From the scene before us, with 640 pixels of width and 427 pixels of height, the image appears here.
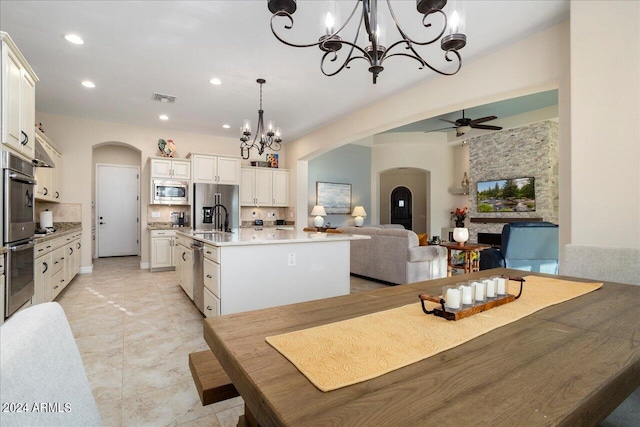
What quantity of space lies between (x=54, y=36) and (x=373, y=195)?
7.66 m

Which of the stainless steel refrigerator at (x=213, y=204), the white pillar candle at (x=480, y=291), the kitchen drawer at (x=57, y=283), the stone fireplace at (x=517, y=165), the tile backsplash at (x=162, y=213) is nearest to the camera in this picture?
the white pillar candle at (x=480, y=291)

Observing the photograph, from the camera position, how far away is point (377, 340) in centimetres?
93

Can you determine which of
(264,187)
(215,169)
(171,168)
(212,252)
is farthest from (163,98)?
(212,252)

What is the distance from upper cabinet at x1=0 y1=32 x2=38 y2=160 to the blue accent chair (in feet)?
16.2

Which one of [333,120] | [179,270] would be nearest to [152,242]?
[179,270]

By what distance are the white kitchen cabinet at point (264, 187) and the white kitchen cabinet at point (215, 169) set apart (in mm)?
275

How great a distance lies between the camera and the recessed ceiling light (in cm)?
306

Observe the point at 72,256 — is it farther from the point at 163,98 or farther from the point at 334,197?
the point at 334,197

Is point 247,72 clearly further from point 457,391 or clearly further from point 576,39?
point 457,391

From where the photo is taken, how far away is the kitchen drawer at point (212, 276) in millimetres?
2750

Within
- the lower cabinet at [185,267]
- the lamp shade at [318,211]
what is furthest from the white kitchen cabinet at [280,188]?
the lower cabinet at [185,267]

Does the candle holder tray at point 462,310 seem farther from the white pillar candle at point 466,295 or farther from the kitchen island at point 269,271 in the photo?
the kitchen island at point 269,271

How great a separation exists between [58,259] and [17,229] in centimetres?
178

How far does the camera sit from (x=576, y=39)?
251 cm
